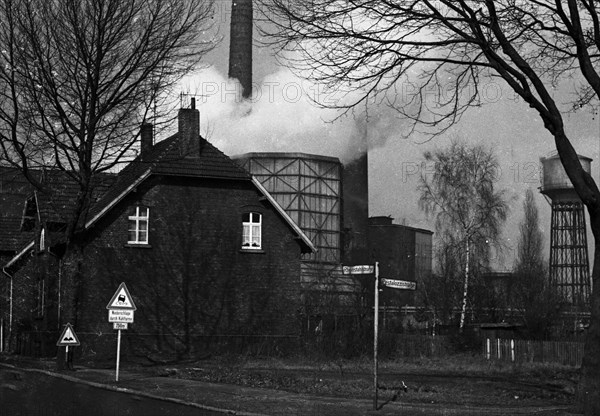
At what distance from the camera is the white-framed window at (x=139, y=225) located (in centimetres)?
3841

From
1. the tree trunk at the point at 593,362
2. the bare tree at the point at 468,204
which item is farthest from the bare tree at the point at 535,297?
the tree trunk at the point at 593,362

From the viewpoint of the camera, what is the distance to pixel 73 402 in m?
16.9

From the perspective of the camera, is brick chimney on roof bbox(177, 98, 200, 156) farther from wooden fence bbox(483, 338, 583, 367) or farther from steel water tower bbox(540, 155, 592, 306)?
steel water tower bbox(540, 155, 592, 306)

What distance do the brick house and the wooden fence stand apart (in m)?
9.91

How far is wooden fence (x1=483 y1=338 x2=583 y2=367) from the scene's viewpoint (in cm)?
4236

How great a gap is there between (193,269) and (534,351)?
16.0m

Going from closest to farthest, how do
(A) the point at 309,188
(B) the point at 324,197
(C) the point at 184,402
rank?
(C) the point at 184,402 < (A) the point at 309,188 < (B) the point at 324,197

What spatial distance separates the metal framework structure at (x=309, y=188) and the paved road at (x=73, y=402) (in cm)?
5947

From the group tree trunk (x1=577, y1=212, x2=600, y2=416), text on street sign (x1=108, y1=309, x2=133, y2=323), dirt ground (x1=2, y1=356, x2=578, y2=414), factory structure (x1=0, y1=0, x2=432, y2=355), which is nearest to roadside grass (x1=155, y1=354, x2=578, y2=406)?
dirt ground (x1=2, y1=356, x2=578, y2=414)

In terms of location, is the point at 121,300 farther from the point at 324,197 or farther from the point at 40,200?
the point at 324,197

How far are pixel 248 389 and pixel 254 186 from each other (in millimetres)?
19706

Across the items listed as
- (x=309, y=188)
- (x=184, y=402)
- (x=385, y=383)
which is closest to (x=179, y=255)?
(x=385, y=383)

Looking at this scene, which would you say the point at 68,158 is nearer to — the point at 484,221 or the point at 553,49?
the point at 553,49

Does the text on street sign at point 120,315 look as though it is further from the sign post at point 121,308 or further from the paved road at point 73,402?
the paved road at point 73,402
